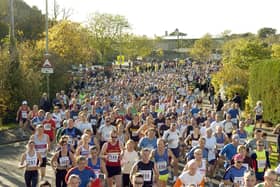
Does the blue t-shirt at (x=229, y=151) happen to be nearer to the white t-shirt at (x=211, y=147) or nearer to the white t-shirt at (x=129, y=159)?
the white t-shirt at (x=211, y=147)

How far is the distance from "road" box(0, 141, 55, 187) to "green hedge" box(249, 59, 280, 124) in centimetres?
1174

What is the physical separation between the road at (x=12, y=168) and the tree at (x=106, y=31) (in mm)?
52027

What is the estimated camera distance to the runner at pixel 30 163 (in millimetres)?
10234

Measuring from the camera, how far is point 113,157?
34.7 ft

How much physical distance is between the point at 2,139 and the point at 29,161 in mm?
10552

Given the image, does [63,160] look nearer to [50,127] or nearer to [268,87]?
[50,127]

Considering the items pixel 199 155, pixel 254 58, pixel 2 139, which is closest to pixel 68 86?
pixel 2 139

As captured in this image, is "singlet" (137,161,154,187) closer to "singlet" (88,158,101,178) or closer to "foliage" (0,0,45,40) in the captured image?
"singlet" (88,158,101,178)

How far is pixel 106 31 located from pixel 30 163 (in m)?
64.0

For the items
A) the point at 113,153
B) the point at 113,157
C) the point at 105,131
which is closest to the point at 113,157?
the point at 113,157

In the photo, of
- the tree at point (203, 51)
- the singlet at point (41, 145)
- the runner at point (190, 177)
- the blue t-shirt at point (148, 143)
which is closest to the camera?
the runner at point (190, 177)

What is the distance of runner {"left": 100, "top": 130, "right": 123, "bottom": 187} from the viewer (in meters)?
10.5

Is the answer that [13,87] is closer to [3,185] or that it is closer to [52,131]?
[52,131]

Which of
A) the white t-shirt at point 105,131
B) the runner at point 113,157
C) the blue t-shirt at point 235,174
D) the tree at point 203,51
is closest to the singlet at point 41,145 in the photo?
the runner at point 113,157
